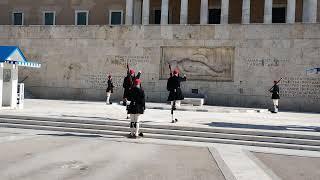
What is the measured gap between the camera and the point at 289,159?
992 cm

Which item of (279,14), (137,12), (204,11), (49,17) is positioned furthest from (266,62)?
(49,17)

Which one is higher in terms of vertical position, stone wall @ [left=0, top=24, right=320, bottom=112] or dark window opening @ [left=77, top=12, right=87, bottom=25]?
dark window opening @ [left=77, top=12, right=87, bottom=25]

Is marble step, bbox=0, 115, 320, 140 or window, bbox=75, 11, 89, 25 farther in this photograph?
window, bbox=75, 11, 89, 25

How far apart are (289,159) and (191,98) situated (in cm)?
1452

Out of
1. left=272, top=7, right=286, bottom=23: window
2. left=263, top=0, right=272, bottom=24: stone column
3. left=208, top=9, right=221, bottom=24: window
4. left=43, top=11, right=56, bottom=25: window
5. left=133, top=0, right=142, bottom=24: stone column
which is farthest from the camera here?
left=43, top=11, right=56, bottom=25: window

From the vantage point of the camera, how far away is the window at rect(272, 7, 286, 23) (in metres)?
35.4

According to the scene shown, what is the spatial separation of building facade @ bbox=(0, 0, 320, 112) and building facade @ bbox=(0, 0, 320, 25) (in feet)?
8.50

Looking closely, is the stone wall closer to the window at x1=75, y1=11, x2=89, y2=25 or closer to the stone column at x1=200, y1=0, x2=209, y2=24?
the stone column at x1=200, y1=0, x2=209, y2=24

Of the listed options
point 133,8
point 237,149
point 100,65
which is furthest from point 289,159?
point 133,8

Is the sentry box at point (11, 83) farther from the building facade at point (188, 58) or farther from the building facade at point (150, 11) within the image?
the building facade at point (150, 11)

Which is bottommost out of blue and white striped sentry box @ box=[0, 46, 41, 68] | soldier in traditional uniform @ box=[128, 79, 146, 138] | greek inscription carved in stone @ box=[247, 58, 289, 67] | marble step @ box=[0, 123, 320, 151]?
marble step @ box=[0, 123, 320, 151]

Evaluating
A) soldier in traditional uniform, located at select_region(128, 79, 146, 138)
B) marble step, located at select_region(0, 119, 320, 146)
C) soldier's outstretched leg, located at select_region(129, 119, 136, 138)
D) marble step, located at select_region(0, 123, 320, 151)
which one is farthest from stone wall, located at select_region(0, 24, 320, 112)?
soldier in traditional uniform, located at select_region(128, 79, 146, 138)

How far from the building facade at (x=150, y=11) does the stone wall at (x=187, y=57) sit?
780cm

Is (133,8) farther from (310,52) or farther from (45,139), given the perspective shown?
(45,139)
